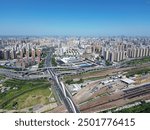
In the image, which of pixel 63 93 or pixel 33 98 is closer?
pixel 33 98

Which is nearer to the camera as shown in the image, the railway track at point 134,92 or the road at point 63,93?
the road at point 63,93

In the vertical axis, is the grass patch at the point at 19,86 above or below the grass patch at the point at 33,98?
above

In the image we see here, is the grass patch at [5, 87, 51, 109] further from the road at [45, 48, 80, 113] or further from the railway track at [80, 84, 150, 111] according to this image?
the railway track at [80, 84, 150, 111]

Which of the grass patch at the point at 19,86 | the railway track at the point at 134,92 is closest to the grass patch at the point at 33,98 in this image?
the grass patch at the point at 19,86

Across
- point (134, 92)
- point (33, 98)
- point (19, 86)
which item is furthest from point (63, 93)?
point (134, 92)

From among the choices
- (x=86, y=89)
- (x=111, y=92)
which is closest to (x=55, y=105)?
(x=86, y=89)

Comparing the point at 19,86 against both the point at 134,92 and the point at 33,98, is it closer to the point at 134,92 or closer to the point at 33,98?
the point at 33,98

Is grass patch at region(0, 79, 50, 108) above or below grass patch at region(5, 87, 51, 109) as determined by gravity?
above

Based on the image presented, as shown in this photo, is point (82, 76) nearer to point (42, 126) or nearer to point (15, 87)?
point (15, 87)

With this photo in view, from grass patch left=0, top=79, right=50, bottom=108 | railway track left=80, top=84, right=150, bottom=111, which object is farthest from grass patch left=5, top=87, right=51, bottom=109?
railway track left=80, top=84, right=150, bottom=111

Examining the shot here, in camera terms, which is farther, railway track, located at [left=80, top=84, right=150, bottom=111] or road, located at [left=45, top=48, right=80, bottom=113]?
railway track, located at [left=80, top=84, right=150, bottom=111]

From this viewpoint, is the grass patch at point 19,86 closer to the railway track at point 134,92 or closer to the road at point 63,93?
the road at point 63,93

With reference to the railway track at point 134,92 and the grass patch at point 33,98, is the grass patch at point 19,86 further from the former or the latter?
the railway track at point 134,92
